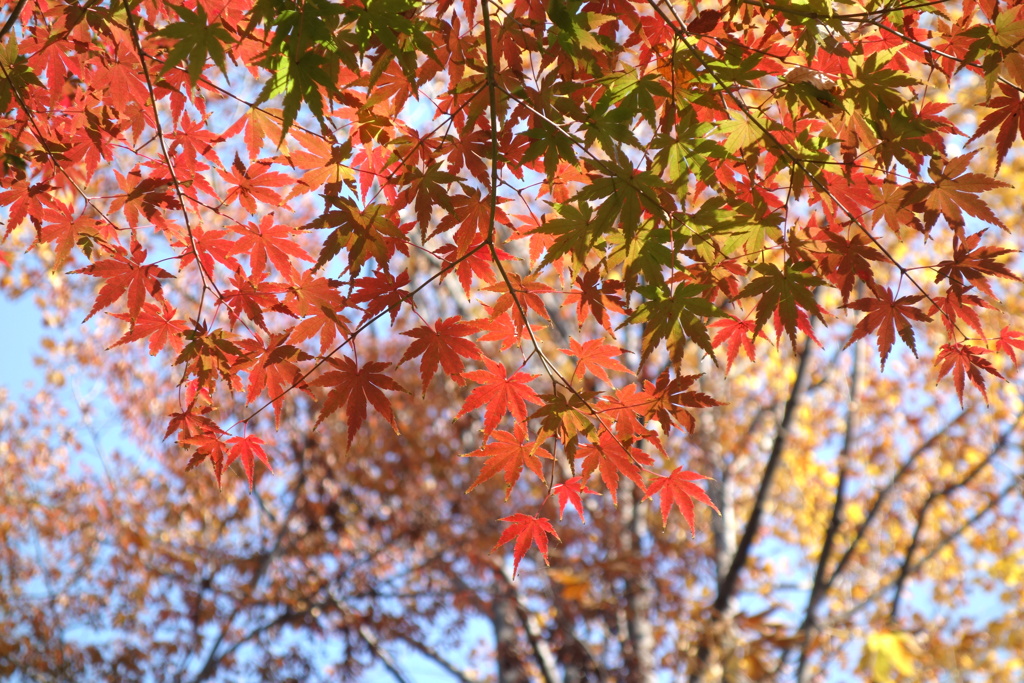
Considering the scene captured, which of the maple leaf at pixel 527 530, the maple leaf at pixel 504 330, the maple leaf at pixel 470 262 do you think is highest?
the maple leaf at pixel 470 262

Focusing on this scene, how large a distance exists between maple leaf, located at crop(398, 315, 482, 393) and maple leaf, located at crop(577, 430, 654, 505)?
Answer: 38 centimetres

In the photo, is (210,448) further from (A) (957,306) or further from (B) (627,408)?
(A) (957,306)

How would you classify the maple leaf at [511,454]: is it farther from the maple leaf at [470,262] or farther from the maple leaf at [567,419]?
the maple leaf at [470,262]

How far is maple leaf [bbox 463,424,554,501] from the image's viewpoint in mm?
2010

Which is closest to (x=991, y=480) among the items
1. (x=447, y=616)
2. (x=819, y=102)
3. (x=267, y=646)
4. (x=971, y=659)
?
(x=971, y=659)

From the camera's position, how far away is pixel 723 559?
25.6 feet

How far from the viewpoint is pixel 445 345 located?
2041 mm

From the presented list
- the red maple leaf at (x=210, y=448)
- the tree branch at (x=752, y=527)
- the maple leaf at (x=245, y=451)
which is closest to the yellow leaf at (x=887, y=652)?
the tree branch at (x=752, y=527)

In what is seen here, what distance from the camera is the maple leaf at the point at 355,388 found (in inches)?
76.3

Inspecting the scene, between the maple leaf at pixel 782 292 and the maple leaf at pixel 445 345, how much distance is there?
27.5 inches

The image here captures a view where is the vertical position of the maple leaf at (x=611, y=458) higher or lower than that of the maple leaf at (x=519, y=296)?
lower

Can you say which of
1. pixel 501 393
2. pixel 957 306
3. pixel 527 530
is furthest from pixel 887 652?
pixel 501 393

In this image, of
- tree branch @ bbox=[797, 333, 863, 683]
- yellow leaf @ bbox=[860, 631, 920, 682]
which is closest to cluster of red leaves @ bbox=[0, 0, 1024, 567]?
tree branch @ bbox=[797, 333, 863, 683]

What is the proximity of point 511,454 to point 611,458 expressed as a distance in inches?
10.2
